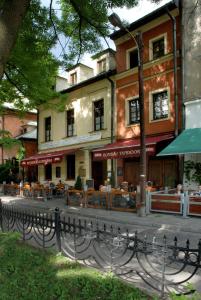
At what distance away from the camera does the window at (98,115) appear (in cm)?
2114

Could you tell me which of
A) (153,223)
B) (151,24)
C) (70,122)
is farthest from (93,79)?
(153,223)

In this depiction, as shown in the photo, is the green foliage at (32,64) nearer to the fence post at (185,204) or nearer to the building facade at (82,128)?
the building facade at (82,128)

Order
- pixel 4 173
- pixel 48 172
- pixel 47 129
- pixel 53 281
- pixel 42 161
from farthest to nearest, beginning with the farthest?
pixel 4 173, pixel 47 129, pixel 48 172, pixel 42 161, pixel 53 281

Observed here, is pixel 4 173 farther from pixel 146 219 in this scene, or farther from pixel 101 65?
pixel 146 219

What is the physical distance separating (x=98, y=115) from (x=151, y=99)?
4.77m

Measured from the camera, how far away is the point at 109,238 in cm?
502

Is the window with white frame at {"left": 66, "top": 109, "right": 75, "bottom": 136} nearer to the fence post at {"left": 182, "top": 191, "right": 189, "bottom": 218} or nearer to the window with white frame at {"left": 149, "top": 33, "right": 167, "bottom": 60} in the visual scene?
the window with white frame at {"left": 149, "top": 33, "right": 167, "bottom": 60}

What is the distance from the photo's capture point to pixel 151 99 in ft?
57.9

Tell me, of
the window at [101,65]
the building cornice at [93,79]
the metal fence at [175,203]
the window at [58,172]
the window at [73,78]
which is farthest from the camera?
the window at [73,78]

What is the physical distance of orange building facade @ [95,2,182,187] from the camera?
16.4 m

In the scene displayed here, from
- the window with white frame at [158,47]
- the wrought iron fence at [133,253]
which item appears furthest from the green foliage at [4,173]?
the wrought iron fence at [133,253]

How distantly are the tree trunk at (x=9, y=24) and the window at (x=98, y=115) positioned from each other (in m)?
15.4

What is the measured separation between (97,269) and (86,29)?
26.0 ft

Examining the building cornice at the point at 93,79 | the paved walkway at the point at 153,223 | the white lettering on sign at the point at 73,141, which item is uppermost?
the building cornice at the point at 93,79
